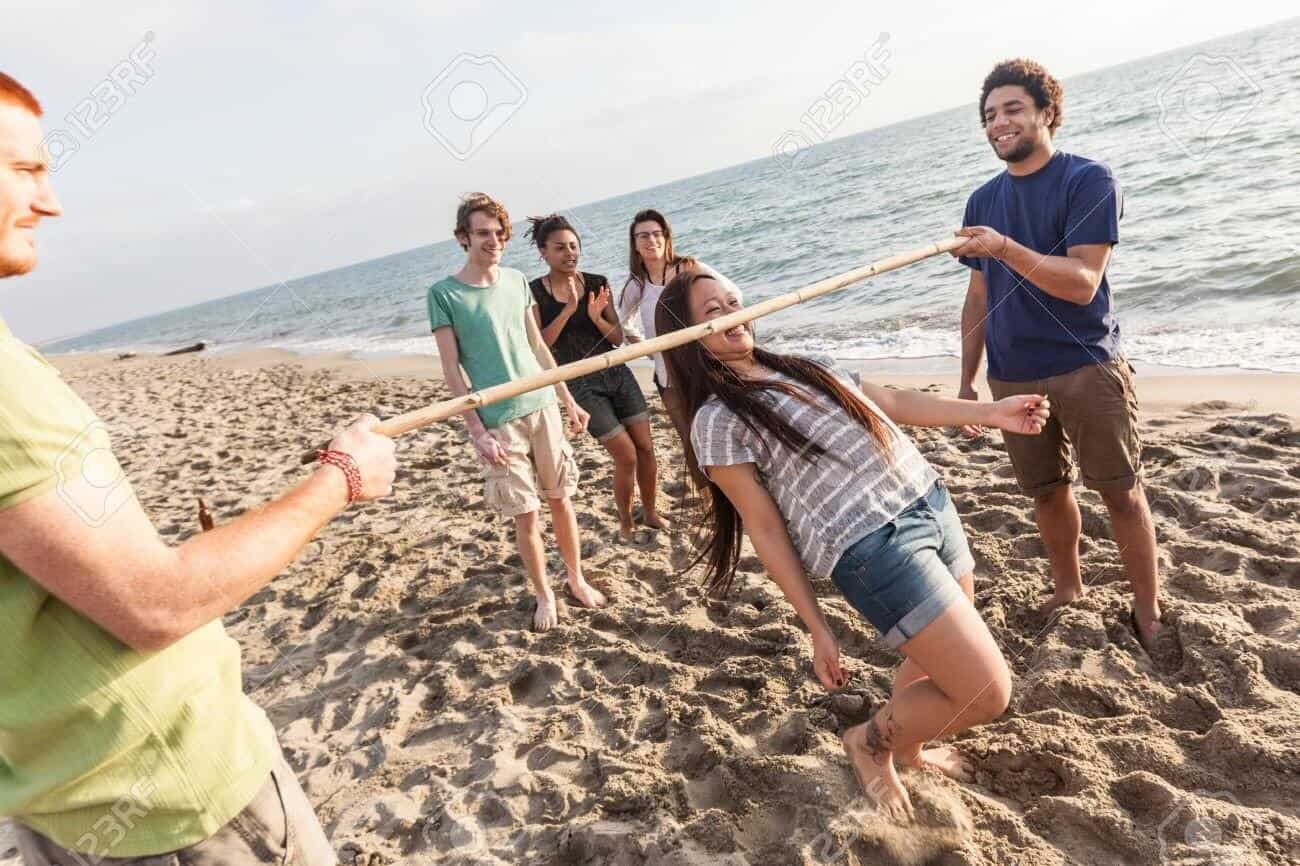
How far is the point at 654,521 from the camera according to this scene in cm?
500

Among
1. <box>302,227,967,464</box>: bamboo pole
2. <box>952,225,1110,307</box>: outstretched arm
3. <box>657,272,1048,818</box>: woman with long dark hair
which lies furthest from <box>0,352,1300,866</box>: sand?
<box>302,227,967,464</box>: bamboo pole

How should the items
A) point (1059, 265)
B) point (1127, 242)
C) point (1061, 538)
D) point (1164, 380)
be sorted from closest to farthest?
point (1059, 265) → point (1061, 538) → point (1164, 380) → point (1127, 242)

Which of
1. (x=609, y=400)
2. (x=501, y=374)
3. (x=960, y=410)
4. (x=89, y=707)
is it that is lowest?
(x=960, y=410)

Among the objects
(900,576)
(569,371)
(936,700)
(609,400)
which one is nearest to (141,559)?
(569,371)

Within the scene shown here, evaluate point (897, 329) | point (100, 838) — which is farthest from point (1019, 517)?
point (897, 329)

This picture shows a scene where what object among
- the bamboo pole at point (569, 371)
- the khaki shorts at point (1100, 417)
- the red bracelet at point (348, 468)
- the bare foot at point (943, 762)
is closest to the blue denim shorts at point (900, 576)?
the bare foot at point (943, 762)

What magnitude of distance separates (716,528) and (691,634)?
1.18 meters

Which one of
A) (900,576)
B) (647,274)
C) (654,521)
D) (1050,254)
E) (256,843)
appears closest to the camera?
(256,843)

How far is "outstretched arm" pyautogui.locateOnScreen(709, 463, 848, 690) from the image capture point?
226cm

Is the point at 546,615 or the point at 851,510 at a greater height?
the point at 851,510

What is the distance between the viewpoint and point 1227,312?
7590mm

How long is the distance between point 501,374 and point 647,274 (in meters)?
1.52

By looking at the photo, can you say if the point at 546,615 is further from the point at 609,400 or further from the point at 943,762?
the point at 943,762

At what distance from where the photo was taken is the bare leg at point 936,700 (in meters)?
2.14
